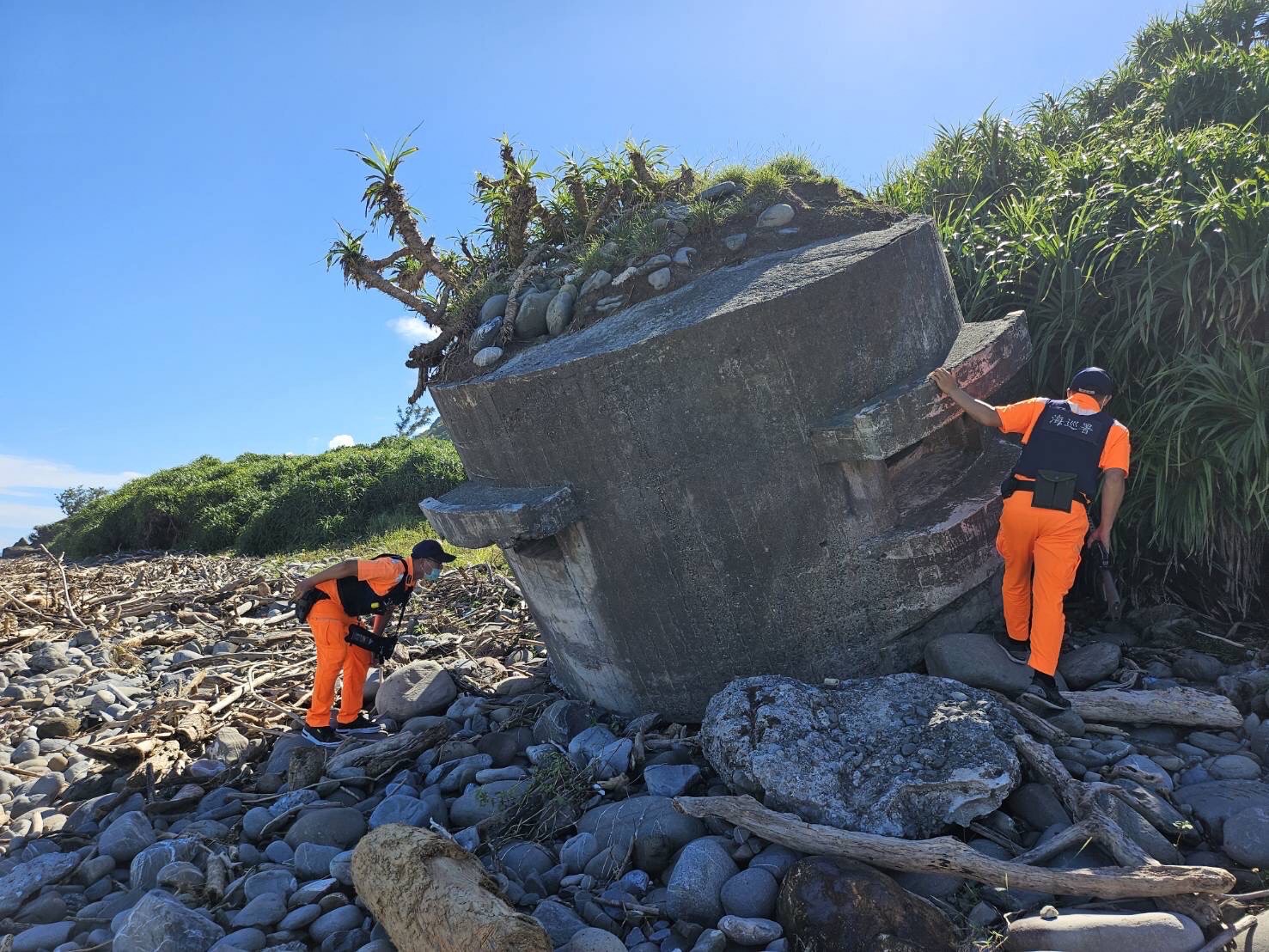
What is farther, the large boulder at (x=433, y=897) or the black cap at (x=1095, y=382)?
the black cap at (x=1095, y=382)

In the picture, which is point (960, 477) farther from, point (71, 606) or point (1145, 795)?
point (71, 606)

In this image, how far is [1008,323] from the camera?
16.2 ft

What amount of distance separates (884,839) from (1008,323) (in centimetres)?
292

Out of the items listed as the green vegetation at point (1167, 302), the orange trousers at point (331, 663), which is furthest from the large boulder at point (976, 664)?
the orange trousers at point (331, 663)

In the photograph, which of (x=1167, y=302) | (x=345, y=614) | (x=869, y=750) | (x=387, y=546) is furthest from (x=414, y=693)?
(x=387, y=546)

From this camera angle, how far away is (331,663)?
557 cm

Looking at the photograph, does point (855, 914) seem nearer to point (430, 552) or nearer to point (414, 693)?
point (430, 552)

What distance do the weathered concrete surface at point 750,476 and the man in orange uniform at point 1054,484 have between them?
21cm

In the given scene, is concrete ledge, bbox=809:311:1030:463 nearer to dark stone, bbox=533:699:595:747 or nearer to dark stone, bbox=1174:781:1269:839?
dark stone, bbox=1174:781:1269:839

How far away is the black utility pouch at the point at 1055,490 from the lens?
4393 millimetres

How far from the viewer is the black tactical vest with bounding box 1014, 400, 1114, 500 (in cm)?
444

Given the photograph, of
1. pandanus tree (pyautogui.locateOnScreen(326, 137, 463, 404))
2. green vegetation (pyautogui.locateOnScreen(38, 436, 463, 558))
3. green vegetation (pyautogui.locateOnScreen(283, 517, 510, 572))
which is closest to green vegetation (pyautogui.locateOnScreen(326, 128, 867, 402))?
pandanus tree (pyautogui.locateOnScreen(326, 137, 463, 404))

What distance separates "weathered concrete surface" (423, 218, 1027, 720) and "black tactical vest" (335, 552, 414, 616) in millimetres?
820

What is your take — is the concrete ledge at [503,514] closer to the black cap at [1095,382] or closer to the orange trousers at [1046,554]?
the orange trousers at [1046,554]
